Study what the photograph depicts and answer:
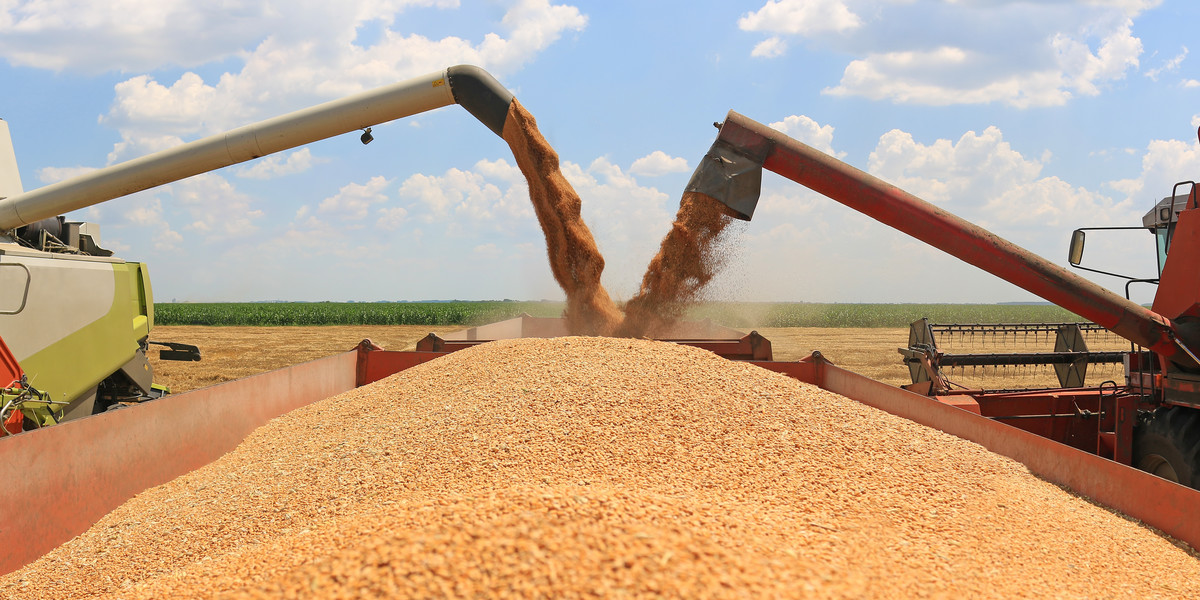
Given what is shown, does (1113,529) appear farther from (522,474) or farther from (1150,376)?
(522,474)

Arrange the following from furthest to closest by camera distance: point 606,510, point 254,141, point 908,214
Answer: point 254,141 → point 908,214 → point 606,510

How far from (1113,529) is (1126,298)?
1.95 metres

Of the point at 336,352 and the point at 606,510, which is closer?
the point at 606,510

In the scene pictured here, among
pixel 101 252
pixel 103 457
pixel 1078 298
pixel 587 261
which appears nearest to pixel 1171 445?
pixel 1078 298

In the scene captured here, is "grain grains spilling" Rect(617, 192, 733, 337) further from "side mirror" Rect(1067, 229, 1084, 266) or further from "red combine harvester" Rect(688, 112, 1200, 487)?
"side mirror" Rect(1067, 229, 1084, 266)

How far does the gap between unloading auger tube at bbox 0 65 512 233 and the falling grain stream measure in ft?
6.39

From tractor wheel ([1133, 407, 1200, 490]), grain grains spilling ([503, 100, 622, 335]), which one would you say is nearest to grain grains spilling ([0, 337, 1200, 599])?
tractor wheel ([1133, 407, 1200, 490])

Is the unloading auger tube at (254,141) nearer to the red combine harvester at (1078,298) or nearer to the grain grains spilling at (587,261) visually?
the grain grains spilling at (587,261)

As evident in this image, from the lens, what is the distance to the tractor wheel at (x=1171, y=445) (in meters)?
3.79

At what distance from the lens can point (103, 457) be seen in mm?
2932

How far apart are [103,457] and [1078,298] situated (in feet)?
15.4

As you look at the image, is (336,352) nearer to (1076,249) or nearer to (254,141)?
(254,141)

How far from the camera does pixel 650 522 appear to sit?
2.25m

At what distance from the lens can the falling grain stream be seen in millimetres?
2023
